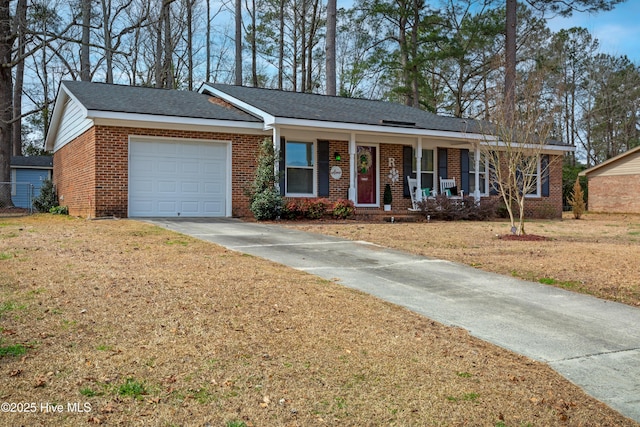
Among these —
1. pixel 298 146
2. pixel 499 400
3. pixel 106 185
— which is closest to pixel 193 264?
pixel 499 400

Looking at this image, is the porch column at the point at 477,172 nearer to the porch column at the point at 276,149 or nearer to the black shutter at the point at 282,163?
the black shutter at the point at 282,163

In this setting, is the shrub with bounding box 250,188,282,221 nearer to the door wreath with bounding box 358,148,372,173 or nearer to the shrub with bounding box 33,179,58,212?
the door wreath with bounding box 358,148,372,173

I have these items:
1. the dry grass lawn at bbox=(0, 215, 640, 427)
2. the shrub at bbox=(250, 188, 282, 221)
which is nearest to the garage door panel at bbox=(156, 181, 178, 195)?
the shrub at bbox=(250, 188, 282, 221)

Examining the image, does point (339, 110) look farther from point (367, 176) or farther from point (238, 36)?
point (238, 36)

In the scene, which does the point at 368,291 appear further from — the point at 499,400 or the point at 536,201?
the point at 536,201

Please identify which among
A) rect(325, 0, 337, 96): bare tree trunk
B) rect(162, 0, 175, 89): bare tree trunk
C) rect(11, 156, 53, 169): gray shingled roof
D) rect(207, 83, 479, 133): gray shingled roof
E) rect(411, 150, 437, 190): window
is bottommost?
rect(411, 150, 437, 190): window

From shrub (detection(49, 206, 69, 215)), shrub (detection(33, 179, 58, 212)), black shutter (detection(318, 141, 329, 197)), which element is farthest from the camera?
shrub (detection(33, 179, 58, 212))

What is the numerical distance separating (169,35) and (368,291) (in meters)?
28.2

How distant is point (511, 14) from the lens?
2430 centimetres

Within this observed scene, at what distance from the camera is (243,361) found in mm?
3711

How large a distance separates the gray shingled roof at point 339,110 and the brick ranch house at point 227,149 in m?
0.06

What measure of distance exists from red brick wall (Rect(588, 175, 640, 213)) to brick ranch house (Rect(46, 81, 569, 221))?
12.5m

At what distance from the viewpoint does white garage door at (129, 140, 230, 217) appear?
45.4ft

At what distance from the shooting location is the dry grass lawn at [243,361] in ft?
10.1
